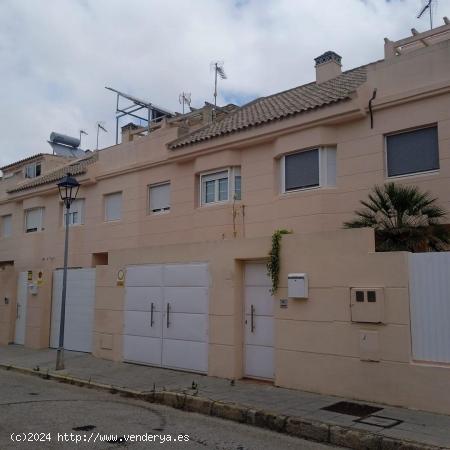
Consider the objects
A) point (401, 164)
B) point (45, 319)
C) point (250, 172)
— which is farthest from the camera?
point (45, 319)

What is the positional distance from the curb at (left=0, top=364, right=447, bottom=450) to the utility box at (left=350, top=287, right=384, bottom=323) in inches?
82.2

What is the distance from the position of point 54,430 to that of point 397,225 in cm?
652

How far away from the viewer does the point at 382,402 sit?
322 inches

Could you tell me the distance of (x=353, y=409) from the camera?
7.86 m

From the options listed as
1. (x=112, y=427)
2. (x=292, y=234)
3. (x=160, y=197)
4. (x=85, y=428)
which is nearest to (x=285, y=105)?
(x=160, y=197)

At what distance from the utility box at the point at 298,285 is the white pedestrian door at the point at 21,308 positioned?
11.0 meters

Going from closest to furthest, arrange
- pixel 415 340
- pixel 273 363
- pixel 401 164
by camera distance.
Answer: pixel 415 340 < pixel 273 363 < pixel 401 164

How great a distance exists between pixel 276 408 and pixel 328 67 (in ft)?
38.6

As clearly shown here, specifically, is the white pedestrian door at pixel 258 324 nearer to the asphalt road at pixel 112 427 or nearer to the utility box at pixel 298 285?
the utility box at pixel 298 285

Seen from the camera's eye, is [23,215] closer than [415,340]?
No

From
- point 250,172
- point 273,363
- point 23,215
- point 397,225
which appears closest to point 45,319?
point 23,215

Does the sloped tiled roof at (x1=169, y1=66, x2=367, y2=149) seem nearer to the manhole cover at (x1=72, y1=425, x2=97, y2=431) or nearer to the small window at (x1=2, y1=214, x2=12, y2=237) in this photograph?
the manhole cover at (x1=72, y1=425, x2=97, y2=431)

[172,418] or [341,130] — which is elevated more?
[341,130]

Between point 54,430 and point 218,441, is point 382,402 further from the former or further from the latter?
point 54,430
